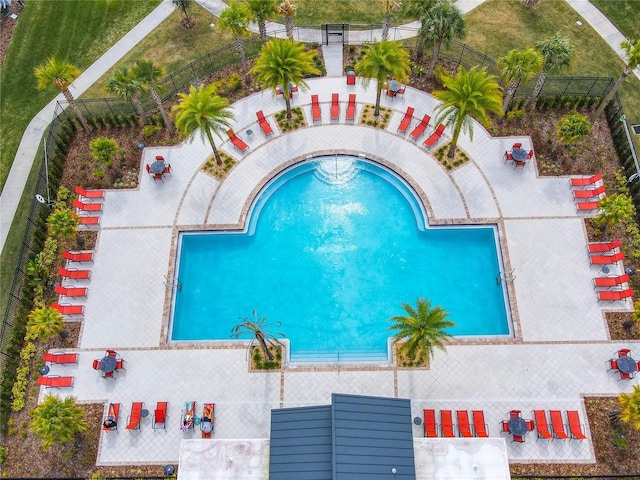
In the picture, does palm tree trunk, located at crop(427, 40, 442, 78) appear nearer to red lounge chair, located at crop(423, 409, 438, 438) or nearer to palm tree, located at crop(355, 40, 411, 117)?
palm tree, located at crop(355, 40, 411, 117)

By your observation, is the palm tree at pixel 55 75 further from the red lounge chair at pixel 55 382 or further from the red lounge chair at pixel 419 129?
the red lounge chair at pixel 419 129

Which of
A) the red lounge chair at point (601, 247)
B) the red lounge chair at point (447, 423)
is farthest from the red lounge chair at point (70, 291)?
the red lounge chair at point (601, 247)

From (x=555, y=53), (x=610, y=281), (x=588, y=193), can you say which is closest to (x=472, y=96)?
(x=555, y=53)

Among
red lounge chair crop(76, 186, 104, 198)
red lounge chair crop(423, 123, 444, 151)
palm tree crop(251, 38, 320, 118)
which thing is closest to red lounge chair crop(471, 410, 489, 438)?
red lounge chair crop(423, 123, 444, 151)

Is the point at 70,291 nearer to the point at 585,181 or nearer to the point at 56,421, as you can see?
the point at 56,421

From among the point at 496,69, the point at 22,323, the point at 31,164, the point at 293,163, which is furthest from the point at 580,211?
the point at 31,164
